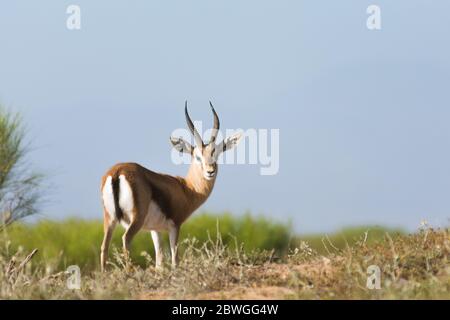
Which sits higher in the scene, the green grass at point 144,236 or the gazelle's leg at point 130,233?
the gazelle's leg at point 130,233

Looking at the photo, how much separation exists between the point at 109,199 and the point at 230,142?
2298mm

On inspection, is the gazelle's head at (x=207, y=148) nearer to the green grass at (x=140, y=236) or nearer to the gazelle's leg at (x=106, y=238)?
the gazelle's leg at (x=106, y=238)

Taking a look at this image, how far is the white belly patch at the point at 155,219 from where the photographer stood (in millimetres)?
11711

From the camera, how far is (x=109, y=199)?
37.6 feet

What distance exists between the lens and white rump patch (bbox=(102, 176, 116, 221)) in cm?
1144

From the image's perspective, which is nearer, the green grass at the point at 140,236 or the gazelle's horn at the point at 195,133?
the gazelle's horn at the point at 195,133

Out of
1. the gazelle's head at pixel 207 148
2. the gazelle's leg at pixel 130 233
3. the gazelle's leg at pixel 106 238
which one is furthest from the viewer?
the gazelle's head at pixel 207 148

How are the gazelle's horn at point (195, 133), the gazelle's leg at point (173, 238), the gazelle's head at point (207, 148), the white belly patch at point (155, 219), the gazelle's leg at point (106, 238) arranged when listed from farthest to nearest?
the gazelle's head at point (207, 148), the gazelle's horn at point (195, 133), the white belly patch at point (155, 219), the gazelle's leg at point (173, 238), the gazelle's leg at point (106, 238)

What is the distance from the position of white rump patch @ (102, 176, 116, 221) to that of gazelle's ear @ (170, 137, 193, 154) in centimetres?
152

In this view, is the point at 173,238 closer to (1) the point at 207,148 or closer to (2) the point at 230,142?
(1) the point at 207,148

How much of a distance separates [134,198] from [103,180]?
57 cm

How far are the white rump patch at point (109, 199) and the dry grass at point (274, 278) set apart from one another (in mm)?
2097

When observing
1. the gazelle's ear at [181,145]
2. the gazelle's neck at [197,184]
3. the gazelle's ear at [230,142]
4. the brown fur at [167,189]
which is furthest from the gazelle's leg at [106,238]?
the gazelle's ear at [230,142]
